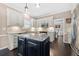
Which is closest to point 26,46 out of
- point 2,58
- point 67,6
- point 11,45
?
point 11,45

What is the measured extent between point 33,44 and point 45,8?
2.27 ft

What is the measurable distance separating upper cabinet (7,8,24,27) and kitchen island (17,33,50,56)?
0.79 feet

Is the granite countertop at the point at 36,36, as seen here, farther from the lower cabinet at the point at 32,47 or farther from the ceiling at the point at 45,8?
the ceiling at the point at 45,8

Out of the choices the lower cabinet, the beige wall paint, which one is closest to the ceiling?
the beige wall paint

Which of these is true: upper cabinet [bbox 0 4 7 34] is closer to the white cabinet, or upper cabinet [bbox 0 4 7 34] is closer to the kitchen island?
the white cabinet

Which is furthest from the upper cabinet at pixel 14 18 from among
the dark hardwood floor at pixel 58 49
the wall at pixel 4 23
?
the dark hardwood floor at pixel 58 49

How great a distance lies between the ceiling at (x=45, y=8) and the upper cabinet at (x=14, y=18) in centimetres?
9

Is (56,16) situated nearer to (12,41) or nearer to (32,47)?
(32,47)

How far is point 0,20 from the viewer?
1.85 meters

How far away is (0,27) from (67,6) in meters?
1.26

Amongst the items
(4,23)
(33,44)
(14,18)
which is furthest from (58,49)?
(4,23)

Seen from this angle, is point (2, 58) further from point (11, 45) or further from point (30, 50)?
point (30, 50)

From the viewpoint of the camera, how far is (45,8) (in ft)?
6.17

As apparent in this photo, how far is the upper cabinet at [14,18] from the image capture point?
1858 millimetres
